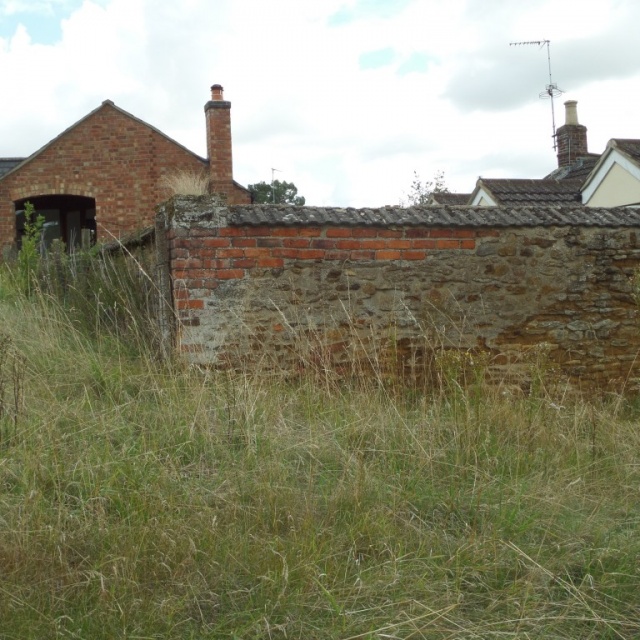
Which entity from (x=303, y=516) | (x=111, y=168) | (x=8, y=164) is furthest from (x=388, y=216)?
(x=8, y=164)

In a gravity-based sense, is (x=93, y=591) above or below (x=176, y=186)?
below

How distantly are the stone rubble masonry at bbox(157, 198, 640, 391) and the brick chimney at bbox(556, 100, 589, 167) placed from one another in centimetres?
1821

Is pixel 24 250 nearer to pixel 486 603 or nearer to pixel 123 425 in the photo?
pixel 123 425

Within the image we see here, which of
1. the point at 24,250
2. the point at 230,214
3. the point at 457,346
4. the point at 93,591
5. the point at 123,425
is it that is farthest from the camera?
the point at 24,250

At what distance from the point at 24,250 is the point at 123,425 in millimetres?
5620

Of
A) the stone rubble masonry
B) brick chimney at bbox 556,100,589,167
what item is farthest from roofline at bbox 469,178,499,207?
the stone rubble masonry

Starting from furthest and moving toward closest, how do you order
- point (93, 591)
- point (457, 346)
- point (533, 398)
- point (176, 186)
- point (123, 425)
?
1. point (176, 186)
2. point (457, 346)
3. point (533, 398)
4. point (123, 425)
5. point (93, 591)

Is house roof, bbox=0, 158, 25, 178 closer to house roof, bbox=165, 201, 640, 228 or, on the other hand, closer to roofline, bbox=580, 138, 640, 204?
roofline, bbox=580, 138, 640, 204

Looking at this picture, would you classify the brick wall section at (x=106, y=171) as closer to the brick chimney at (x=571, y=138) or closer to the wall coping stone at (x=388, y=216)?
the brick chimney at (x=571, y=138)

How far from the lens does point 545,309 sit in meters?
6.91

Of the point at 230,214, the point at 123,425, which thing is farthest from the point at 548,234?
the point at 123,425

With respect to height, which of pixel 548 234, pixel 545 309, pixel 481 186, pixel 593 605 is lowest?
pixel 593 605

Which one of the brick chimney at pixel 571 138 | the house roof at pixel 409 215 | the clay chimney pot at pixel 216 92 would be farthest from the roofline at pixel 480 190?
the house roof at pixel 409 215

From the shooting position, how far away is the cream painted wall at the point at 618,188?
17.1 m
